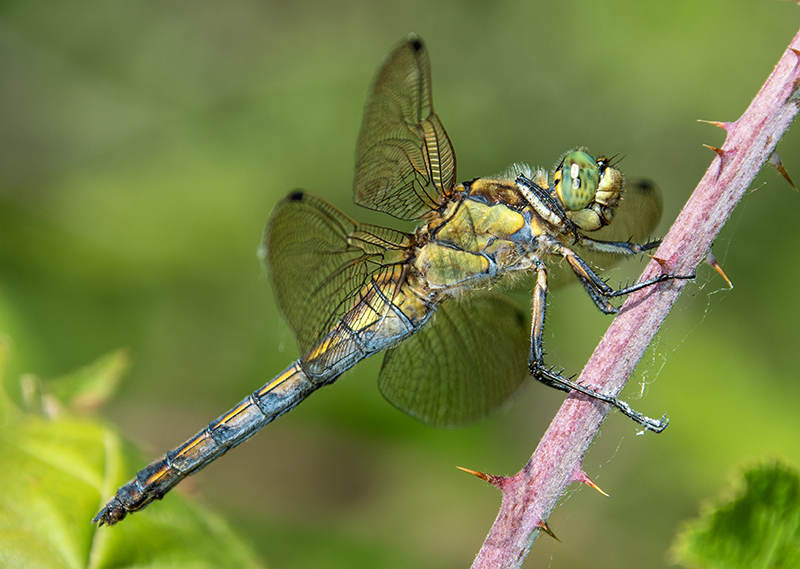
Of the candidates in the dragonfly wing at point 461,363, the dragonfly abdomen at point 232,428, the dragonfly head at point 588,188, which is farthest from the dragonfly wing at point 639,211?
the dragonfly abdomen at point 232,428

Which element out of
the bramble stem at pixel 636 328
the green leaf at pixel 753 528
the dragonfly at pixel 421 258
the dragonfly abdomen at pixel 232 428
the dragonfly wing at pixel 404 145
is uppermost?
the dragonfly wing at pixel 404 145

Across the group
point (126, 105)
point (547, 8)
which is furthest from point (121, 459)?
point (547, 8)

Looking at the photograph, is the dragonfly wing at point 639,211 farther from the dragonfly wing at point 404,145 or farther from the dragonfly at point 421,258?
the dragonfly wing at point 404,145

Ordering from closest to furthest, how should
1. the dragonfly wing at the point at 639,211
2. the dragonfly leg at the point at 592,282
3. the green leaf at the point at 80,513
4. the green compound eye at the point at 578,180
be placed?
1. the green leaf at the point at 80,513
2. the dragonfly leg at the point at 592,282
3. the green compound eye at the point at 578,180
4. the dragonfly wing at the point at 639,211

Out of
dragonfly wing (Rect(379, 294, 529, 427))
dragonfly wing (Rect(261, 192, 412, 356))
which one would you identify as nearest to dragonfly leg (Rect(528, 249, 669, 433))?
dragonfly wing (Rect(379, 294, 529, 427))

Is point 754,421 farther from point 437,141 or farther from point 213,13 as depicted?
point 213,13

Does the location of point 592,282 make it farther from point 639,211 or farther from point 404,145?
point 404,145

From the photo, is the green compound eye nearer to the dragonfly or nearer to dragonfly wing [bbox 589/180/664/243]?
the dragonfly
